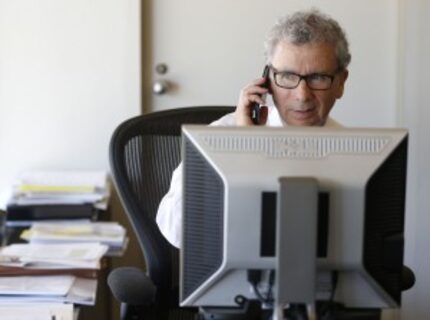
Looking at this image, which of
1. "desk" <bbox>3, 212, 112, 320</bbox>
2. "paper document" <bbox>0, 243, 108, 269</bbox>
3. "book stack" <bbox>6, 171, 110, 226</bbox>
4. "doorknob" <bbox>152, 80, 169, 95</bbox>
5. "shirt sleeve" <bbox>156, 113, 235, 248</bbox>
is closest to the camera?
"shirt sleeve" <bbox>156, 113, 235, 248</bbox>

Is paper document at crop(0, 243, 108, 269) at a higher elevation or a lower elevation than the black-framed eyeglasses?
lower

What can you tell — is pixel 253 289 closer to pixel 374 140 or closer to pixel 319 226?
pixel 319 226

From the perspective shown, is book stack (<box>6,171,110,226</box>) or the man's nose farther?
book stack (<box>6,171,110,226</box>)

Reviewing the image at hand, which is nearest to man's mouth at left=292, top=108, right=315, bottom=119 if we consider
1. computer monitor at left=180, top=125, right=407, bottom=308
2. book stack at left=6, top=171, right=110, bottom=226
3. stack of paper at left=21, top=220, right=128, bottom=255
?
computer monitor at left=180, top=125, right=407, bottom=308

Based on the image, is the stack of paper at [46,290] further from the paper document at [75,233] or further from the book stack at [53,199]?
the book stack at [53,199]

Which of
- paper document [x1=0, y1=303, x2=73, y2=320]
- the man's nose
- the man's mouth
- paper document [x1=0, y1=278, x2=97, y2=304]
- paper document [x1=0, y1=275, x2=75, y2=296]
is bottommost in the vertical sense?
paper document [x1=0, y1=303, x2=73, y2=320]

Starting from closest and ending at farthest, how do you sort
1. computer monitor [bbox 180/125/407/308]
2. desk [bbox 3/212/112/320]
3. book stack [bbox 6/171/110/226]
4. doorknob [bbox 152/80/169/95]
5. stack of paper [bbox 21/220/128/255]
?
computer monitor [bbox 180/125/407/308] < stack of paper [bbox 21/220/128/255] < book stack [bbox 6/171/110/226] < desk [bbox 3/212/112/320] < doorknob [bbox 152/80/169/95]

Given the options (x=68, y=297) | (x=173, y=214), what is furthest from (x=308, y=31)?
(x=68, y=297)

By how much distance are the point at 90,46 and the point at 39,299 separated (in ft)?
3.42

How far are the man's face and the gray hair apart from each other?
1 cm

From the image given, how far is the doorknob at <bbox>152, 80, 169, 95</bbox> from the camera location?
2.52m

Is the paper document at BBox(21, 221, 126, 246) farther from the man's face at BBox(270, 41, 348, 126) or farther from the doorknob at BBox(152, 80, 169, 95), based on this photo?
the man's face at BBox(270, 41, 348, 126)

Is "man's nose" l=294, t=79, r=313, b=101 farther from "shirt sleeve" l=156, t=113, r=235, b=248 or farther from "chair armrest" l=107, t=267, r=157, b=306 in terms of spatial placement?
"chair armrest" l=107, t=267, r=157, b=306

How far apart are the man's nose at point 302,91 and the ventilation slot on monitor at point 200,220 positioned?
1.62ft
